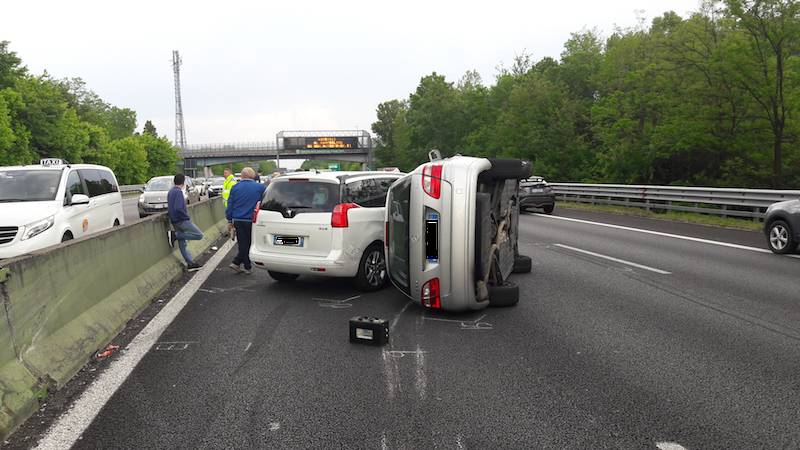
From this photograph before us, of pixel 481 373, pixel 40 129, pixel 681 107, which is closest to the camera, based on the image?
pixel 481 373

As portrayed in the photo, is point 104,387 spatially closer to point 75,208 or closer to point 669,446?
point 669,446

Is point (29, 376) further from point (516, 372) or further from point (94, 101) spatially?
point (94, 101)

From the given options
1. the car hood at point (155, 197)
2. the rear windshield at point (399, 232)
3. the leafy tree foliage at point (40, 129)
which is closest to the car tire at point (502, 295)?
the rear windshield at point (399, 232)

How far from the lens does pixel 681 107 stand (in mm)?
27656

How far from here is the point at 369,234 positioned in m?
8.09

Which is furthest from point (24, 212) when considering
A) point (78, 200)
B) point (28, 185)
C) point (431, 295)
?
point (431, 295)

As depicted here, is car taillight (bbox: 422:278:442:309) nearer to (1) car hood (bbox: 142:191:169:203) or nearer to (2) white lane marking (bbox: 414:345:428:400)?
(2) white lane marking (bbox: 414:345:428:400)

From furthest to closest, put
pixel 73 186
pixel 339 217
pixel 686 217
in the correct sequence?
pixel 686 217, pixel 73 186, pixel 339 217

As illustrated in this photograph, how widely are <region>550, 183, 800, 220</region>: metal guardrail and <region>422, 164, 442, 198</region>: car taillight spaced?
11.6 m

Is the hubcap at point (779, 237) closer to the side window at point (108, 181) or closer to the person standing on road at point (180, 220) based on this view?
the person standing on road at point (180, 220)

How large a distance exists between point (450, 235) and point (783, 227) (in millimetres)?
8025

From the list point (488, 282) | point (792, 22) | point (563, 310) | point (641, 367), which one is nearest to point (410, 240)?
point (488, 282)

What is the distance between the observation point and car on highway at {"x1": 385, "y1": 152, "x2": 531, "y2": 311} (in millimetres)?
6180

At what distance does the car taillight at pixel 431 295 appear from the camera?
641 cm
